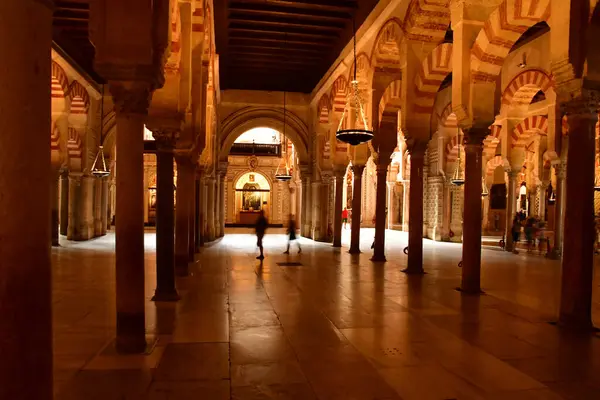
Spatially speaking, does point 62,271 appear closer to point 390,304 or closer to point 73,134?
point 390,304

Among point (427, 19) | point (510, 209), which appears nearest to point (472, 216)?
point (427, 19)

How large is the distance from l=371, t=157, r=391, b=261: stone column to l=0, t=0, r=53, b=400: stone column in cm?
793

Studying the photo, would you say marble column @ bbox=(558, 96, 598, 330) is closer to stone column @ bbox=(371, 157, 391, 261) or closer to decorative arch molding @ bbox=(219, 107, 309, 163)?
stone column @ bbox=(371, 157, 391, 261)

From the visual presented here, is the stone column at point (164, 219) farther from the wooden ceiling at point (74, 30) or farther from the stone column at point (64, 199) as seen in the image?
the stone column at point (64, 199)

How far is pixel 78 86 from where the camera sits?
1303 centimetres

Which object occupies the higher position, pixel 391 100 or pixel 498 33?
pixel 498 33

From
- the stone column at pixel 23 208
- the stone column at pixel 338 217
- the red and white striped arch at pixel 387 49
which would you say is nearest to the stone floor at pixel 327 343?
the stone column at pixel 23 208

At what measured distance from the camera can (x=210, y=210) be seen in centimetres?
1441

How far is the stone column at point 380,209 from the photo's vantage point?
930cm

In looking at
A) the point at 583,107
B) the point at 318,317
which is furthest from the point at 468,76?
the point at 318,317

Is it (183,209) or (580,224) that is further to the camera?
(183,209)

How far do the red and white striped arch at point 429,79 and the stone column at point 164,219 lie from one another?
4.22m

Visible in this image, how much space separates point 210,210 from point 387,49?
25.2 ft

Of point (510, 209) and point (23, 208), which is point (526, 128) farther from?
point (23, 208)
